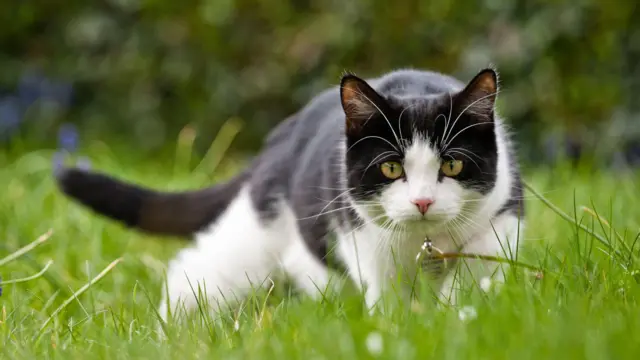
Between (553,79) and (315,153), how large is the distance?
228 cm

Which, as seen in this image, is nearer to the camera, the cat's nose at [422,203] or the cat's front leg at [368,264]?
the cat's nose at [422,203]

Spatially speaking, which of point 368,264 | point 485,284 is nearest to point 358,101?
point 368,264

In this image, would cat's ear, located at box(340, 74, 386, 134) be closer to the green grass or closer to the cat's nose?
the cat's nose

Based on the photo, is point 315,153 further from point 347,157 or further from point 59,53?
point 59,53

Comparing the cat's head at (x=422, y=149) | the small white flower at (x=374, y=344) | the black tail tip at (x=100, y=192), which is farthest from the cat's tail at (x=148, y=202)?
the small white flower at (x=374, y=344)

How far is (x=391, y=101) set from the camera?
2148 millimetres

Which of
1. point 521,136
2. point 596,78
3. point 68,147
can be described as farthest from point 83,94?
point 596,78

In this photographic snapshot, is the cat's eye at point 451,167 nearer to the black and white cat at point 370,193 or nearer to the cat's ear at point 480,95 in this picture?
the black and white cat at point 370,193

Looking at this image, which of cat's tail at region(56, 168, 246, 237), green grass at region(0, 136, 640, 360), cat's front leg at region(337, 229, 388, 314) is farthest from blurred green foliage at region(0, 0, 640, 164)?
cat's front leg at region(337, 229, 388, 314)

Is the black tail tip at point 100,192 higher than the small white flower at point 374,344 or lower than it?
higher

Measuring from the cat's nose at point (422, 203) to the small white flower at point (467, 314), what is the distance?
343 mm

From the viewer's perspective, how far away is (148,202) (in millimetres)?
2961

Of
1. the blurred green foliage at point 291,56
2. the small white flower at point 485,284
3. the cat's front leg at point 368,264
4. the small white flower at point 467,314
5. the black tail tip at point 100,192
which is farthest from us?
the blurred green foliage at point 291,56

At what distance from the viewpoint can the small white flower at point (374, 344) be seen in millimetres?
1477
